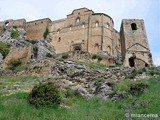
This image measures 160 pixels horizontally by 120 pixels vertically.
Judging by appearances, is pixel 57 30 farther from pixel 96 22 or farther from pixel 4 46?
pixel 4 46

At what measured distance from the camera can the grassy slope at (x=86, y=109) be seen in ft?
36.6

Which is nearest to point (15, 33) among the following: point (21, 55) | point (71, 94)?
point (21, 55)

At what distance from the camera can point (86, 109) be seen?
1312cm

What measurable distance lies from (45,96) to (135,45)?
1159 inches

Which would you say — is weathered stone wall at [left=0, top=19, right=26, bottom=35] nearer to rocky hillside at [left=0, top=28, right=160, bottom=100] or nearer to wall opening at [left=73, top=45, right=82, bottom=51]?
rocky hillside at [left=0, top=28, right=160, bottom=100]

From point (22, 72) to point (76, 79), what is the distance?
10372 millimetres

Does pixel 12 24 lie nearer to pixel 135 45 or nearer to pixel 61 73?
pixel 135 45

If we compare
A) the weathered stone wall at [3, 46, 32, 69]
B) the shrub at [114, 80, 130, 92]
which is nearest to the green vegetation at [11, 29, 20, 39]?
the weathered stone wall at [3, 46, 32, 69]

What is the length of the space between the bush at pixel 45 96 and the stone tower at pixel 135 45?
23.8 meters

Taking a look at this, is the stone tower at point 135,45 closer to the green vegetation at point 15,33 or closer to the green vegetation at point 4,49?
the green vegetation at point 4,49

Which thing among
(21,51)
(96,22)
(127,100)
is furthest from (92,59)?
(127,100)

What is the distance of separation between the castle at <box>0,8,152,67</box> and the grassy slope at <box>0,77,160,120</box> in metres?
25.0

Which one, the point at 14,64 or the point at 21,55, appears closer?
the point at 14,64

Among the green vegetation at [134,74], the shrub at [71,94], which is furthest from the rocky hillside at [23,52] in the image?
the shrub at [71,94]
